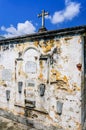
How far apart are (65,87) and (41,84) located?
96 cm

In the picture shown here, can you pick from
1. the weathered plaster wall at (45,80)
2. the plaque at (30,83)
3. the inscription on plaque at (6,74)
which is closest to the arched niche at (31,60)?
the weathered plaster wall at (45,80)

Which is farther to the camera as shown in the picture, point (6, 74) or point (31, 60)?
point (6, 74)

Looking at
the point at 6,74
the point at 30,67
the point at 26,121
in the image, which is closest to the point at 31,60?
the point at 30,67

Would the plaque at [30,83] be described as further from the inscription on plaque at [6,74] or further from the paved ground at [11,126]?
the paved ground at [11,126]

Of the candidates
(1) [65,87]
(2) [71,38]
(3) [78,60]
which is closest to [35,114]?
(1) [65,87]

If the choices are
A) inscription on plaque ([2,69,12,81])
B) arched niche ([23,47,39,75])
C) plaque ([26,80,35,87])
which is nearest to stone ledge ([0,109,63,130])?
plaque ([26,80,35,87])

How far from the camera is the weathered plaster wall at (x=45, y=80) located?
5.18 m

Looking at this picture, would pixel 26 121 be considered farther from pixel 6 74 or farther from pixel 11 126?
pixel 6 74

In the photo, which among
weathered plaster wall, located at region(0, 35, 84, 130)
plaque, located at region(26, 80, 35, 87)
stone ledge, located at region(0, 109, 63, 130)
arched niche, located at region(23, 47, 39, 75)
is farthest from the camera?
plaque, located at region(26, 80, 35, 87)

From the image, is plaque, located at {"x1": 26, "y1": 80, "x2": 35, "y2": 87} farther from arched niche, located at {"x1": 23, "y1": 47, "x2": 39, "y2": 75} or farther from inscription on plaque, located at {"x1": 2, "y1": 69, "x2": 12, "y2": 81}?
inscription on plaque, located at {"x1": 2, "y1": 69, "x2": 12, "y2": 81}

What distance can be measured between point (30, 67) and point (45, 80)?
2.72 feet

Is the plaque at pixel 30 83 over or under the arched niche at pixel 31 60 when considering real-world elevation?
under

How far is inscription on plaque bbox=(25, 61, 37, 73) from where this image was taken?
6203mm

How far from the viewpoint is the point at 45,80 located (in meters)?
Result: 5.89
